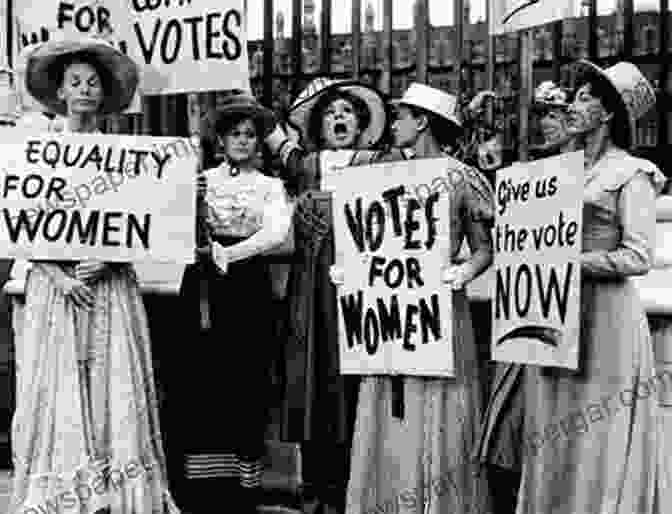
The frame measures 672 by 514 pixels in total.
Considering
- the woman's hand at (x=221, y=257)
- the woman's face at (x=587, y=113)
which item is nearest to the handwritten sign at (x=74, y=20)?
the woman's hand at (x=221, y=257)

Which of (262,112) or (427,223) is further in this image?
(262,112)

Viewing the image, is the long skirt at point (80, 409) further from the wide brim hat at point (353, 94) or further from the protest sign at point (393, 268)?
the wide brim hat at point (353, 94)

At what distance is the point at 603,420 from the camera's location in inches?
185

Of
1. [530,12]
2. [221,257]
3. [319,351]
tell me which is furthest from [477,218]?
[221,257]

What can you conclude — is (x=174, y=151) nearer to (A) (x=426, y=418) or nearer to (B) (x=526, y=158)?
(A) (x=426, y=418)

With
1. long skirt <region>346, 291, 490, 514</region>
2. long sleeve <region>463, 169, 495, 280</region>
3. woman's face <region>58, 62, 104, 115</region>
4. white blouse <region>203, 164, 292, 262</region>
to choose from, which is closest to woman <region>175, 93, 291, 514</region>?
white blouse <region>203, 164, 292, 262</region>

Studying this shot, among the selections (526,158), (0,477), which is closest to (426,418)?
(526,158)

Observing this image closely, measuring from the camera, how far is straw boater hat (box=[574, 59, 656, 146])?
4863 millimetres

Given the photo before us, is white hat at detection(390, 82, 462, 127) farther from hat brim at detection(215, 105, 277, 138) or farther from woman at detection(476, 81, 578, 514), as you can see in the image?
hat brim at detection(215, 105, 277, 138)

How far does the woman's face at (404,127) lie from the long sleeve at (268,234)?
64 centimetres

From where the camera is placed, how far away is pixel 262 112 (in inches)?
225

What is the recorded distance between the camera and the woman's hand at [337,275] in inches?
207

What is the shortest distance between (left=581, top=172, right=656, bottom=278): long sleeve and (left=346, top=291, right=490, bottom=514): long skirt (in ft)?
2.17

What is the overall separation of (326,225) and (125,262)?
885 mm
